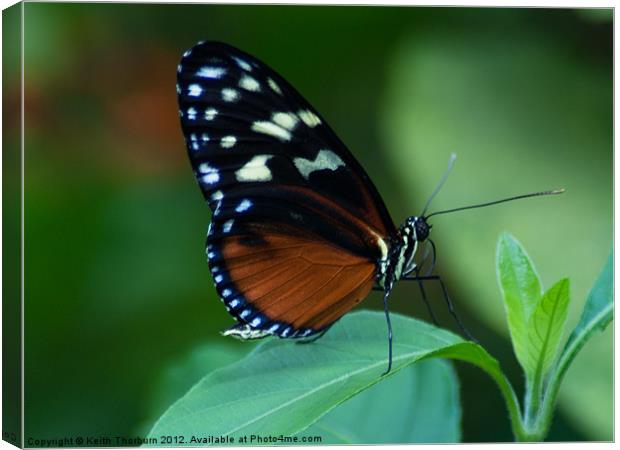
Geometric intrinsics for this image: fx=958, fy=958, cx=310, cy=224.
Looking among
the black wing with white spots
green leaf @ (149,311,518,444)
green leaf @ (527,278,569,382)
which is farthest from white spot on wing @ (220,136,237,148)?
green leaf @ (527,278,569,382)

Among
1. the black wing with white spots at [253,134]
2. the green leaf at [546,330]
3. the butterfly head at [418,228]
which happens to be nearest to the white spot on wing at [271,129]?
the black wing with white spots at [253,134]

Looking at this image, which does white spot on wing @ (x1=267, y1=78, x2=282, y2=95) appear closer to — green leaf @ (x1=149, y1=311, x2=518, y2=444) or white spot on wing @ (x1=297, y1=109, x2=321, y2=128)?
white spot on wing @ (x1=297, y1=109, x2=321, y2=128)

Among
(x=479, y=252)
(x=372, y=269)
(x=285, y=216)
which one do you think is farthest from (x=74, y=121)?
(x=479, y=252)

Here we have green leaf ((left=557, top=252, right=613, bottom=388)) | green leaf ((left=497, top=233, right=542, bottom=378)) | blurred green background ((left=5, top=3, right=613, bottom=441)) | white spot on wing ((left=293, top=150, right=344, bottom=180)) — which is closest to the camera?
green leaf ((left=557, top=252, right=613, bottom=388))

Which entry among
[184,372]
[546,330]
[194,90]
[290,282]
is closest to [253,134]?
[194,90]

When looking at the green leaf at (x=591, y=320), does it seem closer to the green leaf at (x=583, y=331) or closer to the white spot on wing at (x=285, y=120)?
the green leaf at (x=583, y=331)

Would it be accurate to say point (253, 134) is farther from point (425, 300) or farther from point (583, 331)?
point (583, 331)

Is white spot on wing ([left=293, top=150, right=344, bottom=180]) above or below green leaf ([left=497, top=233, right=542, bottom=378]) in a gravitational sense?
above
